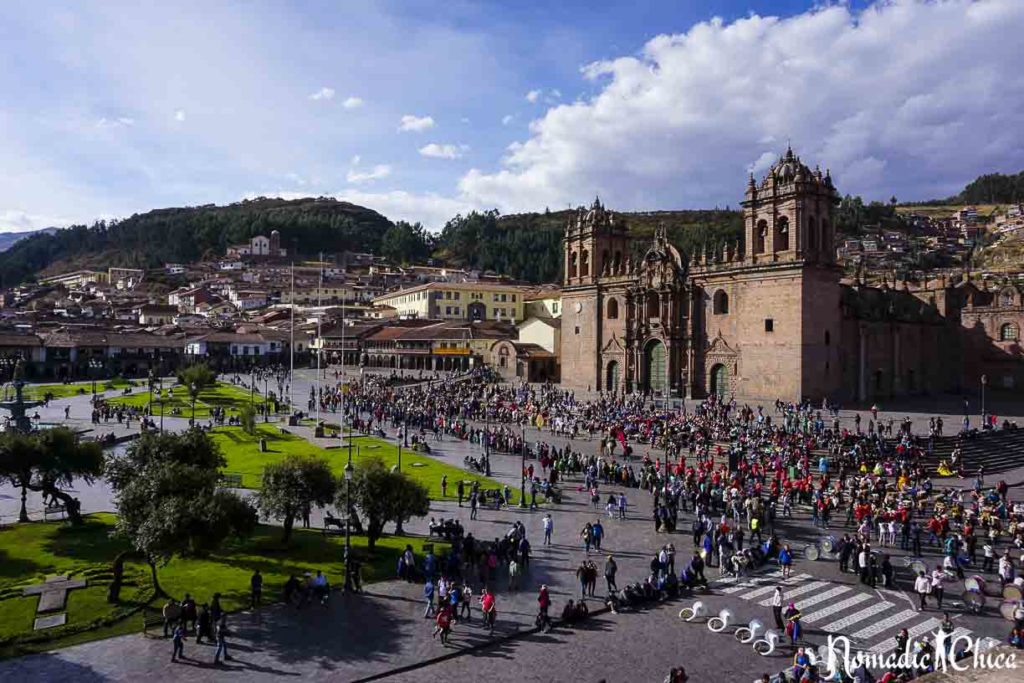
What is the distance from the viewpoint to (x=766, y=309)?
43.0 metres

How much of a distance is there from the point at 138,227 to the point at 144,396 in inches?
5848

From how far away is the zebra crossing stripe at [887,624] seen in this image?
553 inches

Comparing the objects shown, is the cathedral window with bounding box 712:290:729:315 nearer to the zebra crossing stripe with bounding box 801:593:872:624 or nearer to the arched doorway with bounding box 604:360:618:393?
the arched doorway with bounding box 604:360:618:393

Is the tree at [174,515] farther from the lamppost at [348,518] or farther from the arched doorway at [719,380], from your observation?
the arched doorway at [719,380]

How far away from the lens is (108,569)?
1708 cm

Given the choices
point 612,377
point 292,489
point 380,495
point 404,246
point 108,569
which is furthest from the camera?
point 404,246

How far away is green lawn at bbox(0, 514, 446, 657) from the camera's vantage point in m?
14.2

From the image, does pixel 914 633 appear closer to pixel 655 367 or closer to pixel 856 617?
pixel 856 617

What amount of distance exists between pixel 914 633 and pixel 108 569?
17.6 meters

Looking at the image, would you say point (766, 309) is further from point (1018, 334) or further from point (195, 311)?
point (195, 311)

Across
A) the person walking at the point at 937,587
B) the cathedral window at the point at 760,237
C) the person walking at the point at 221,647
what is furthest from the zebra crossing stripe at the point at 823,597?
the cathedral window at the point at 760,237

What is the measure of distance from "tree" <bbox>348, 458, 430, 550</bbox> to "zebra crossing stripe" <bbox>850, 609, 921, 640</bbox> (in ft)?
34.4

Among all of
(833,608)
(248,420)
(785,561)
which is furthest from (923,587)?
(248,420)

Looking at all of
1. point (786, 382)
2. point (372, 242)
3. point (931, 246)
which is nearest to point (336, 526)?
point (786, 382)
